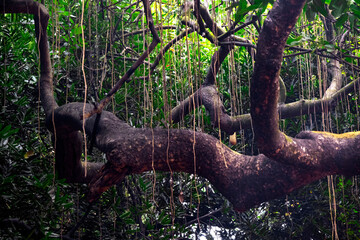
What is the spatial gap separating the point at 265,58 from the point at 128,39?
183 cm

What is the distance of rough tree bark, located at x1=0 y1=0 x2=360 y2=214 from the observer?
1.81 meters

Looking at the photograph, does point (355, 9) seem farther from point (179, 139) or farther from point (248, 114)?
point (179, 139)

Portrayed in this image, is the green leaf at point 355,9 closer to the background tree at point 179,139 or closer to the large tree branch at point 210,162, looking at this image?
the background tree at point 179,139

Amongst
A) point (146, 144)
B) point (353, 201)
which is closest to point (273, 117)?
point (146, 144)

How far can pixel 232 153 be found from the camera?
2.11 metres

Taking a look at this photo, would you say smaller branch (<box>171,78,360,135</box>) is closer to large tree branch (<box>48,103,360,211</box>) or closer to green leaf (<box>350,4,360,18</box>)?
large tree branch (<box>48,103,360,211</box>)

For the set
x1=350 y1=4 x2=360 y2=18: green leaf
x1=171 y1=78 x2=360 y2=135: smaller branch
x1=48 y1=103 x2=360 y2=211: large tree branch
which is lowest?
x1=48 y1=103 x2=360 y2=211: large tree branch

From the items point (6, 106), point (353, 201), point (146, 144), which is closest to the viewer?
point (146, 144)

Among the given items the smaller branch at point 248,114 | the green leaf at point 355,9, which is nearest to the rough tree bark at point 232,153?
the smaller branch at point 248,114

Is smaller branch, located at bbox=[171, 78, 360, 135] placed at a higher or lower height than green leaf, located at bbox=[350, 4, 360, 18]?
lower

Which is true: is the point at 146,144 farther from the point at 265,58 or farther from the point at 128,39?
the point at 128,39

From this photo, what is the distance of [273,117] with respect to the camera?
1.76 m

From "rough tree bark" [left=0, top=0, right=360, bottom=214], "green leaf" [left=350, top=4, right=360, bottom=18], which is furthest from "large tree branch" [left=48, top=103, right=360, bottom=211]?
"green leaf" [left=350, top=4, right=360, bottom=18]

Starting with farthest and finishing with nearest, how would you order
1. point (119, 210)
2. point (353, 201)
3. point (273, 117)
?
point (353, 201), point (119, 210), point (273, 117)
